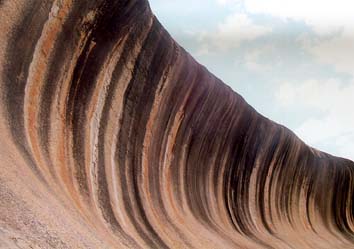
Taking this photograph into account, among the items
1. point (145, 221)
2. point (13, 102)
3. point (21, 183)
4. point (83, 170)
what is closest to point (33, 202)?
point (21, 183)

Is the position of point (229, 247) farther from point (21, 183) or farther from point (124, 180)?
point (21, 183)

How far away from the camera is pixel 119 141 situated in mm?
4492

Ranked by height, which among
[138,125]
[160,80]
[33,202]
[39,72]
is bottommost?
[33,202]

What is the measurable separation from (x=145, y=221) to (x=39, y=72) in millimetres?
1451

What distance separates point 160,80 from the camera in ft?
16.4

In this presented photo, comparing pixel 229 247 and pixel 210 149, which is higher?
pixel 210 149

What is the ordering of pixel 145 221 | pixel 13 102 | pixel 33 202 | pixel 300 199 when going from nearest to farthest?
pixel 33 202 → pixel 13 102 → pixel 145 221 → pixel 300 199

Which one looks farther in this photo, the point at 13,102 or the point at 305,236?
the point at 305,236

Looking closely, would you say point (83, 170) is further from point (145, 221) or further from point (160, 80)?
point (160, 80)

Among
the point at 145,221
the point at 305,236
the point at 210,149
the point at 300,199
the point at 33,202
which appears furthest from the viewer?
the point at 300,199

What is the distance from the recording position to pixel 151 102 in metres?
4.89

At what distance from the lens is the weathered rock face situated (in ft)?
10.1

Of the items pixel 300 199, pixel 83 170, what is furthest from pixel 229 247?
pixel 300 199

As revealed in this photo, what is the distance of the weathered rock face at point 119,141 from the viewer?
10.1 feet
